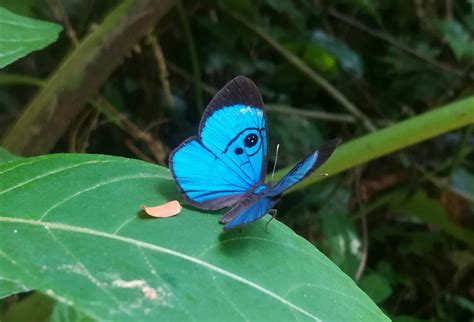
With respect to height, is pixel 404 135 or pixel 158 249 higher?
pixel 158 249

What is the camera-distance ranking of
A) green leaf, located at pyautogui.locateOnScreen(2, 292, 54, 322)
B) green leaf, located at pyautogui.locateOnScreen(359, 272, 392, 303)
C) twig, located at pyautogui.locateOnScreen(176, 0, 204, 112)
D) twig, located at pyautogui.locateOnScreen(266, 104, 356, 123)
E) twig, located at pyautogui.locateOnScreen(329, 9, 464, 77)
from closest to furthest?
green leaf, located at pyautogui.locateOnScreen(2, 292, 54, 322)
green leaf, located at pyautogui.locateOnScreen(359, 272, 392, 303)
twig, located at pyautogui.locateOnScreen(176, 0, 204, 112)
twig, located at pyautogui.locateOnScreen(266, 104, 356, 123)
twig, located at pyautogui.locateOnScreen(329, 9, 464, 77)

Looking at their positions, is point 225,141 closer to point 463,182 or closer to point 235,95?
point 235,95

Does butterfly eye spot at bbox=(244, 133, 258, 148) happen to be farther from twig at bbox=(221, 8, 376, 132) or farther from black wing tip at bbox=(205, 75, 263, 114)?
twig at bbox=(221, 8, 376, 132)

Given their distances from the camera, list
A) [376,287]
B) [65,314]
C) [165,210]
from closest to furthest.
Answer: [165,210], [65,314], [376,287]

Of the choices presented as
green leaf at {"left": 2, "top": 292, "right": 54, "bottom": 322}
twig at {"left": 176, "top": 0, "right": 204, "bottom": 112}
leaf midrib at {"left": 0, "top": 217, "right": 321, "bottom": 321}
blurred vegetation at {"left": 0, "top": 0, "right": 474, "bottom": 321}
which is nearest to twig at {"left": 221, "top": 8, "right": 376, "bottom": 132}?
blurred vegetation at {"left": 0, "top": 0, "right": 474, "bottom": 321}

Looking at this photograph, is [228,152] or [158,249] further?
[228,152]

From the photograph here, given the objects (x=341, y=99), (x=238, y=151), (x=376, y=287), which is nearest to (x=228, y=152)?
(x=238, y=151)
